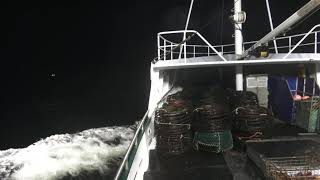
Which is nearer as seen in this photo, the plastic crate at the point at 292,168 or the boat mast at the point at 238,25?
the plastic crate at the point at 292,168

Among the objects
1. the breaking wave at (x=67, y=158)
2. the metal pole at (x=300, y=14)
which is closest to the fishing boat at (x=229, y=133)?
the metal pole at (x=300, y=14)

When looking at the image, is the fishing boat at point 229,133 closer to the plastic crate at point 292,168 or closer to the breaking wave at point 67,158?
the plastic crate at point 292,168

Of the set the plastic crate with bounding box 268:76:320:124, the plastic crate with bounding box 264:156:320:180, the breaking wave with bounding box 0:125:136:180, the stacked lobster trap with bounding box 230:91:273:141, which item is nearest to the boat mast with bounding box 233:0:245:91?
the plastic crate with bounding box 268:76:320:124

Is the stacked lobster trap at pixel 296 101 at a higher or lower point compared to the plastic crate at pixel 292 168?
higher

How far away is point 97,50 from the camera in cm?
6038

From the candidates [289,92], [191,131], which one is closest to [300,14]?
[191,131]

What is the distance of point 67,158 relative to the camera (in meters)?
13.7

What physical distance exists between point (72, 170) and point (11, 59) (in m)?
42.0

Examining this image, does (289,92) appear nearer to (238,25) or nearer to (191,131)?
(238,25)

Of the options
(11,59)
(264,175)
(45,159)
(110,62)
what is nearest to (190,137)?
(264,175)

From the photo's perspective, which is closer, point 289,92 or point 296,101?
point 296,101

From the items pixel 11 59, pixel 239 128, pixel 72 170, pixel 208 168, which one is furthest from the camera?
pixel 11 59

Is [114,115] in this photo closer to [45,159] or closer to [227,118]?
[45,159]

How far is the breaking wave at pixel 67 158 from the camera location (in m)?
12.5
